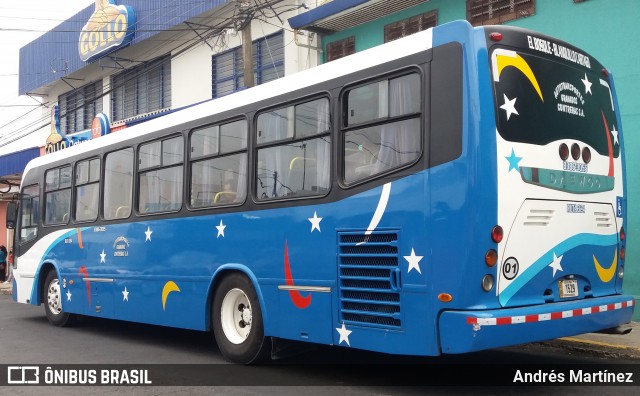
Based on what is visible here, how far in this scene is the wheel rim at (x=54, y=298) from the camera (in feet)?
39.7

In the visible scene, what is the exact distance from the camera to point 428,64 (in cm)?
604

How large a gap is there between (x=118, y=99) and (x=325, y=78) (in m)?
18.4

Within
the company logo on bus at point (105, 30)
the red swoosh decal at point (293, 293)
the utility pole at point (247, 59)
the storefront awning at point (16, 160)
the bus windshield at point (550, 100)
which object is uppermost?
the company logo on bus at point (105, 30)

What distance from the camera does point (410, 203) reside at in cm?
600

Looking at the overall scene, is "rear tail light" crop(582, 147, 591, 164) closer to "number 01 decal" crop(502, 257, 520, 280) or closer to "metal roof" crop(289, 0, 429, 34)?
"number 01 decal" crop(502, 257, 520, 280)

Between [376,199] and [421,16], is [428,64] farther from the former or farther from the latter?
[421,16]

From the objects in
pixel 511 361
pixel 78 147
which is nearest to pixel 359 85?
pixel 511 361

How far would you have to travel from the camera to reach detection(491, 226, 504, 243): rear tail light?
18.7ft

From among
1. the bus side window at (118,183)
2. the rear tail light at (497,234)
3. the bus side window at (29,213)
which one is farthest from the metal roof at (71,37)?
the rear tail light at (497,234)

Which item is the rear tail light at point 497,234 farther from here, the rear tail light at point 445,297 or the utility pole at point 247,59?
the utility pole at point 247,59

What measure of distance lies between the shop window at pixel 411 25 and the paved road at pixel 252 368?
6.94 metres

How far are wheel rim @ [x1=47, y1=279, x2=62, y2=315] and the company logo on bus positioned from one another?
1096cm

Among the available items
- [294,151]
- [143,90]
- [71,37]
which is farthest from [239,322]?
[71,37]

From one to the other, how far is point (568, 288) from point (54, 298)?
29.9 ft
